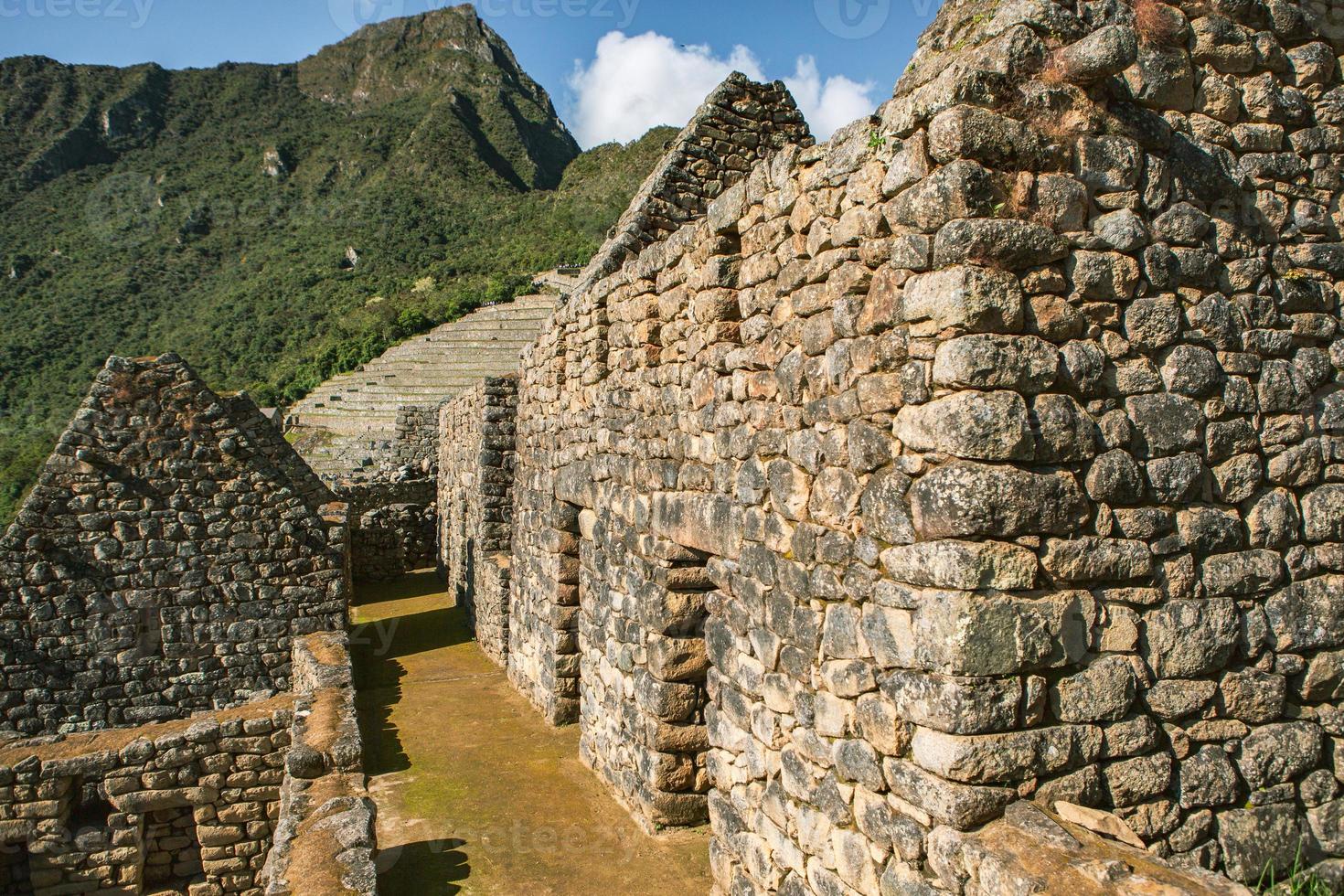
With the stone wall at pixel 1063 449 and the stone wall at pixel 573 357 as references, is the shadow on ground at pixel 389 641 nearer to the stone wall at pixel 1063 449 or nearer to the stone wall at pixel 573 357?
the stone wall at pixel 573 357

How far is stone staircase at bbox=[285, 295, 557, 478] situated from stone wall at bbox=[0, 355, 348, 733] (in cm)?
2298

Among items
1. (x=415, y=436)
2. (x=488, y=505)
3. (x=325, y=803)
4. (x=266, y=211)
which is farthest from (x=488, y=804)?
(x=266, y=211)

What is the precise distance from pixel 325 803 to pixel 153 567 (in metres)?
3.89

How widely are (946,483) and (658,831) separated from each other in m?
3.51

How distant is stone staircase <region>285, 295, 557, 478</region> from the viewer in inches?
1303

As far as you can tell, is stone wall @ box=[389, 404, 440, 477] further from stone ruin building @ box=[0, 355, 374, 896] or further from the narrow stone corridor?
stone ruin building @ box=[0, 355, 374, 896]

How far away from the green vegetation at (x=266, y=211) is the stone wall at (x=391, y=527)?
16285 millimetres

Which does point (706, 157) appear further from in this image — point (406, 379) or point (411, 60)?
point (411, 60)

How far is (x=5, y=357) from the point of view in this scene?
43406mm

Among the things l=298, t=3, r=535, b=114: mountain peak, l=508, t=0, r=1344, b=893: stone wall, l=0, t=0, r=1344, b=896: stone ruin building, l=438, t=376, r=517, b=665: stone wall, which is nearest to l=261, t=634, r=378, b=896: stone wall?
l=0, t=0, r=1344, b=896: stone ruin building

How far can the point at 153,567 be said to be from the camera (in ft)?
25.3

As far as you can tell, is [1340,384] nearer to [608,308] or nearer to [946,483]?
[946,483]

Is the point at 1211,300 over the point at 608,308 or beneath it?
beneath

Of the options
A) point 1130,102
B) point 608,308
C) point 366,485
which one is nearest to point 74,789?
point 608,308
